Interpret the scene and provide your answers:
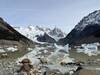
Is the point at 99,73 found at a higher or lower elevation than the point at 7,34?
lower

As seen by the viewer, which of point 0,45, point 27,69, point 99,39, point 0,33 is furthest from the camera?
point 99,39

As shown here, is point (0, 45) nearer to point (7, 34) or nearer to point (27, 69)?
point (7, 34)

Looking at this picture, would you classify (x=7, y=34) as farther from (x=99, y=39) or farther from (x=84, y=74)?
(x=84, y=74)

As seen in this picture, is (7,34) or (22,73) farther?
(7,34)

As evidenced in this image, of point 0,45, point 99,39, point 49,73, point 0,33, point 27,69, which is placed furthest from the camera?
point 99,39

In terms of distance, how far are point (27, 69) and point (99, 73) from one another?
4663 mm

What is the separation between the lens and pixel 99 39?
172 metres

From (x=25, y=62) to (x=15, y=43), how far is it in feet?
433

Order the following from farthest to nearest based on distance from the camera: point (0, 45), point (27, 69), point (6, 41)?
point (6, 41)
point (0, 45)
point (27, 69)

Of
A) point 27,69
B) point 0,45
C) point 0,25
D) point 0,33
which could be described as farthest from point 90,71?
point 0,25

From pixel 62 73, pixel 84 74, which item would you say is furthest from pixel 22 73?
pixel 62 73

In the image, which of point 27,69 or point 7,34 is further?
point 7,34

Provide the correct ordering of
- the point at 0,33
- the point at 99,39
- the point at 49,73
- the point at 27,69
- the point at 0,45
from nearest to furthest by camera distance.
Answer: the point at 27,69, the point at 49,73, the point at 0,45, the point at 0,33, the point at 99,39

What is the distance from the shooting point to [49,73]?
2505cm
